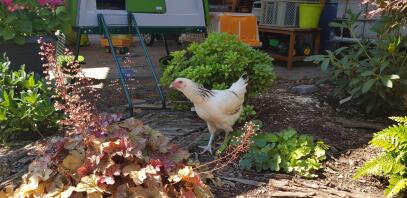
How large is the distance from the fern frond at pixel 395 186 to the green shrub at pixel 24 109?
2409 millimetres

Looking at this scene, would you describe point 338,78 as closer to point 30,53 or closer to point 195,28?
point 195,28

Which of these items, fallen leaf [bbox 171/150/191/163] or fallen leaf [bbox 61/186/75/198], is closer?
fallen leaf [bbox 61/186/75/198]

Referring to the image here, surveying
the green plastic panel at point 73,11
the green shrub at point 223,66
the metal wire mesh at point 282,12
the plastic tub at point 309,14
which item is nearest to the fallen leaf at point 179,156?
the green shrub at point 223,66

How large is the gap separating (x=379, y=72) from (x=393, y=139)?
3.88 ft

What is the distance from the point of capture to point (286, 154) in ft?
9.67

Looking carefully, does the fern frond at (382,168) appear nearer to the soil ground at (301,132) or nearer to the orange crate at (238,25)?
the soil ground at (301,132)

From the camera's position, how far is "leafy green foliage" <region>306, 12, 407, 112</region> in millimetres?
3719

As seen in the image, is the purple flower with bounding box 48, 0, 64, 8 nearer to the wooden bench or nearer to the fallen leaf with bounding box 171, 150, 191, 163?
the fallen leaf with bounding box 171, 150, 191, 163

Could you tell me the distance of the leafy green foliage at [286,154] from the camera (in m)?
2.85

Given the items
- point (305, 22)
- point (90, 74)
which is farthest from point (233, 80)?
point (305, 22)

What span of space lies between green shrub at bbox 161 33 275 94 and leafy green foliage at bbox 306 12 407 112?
0.52m

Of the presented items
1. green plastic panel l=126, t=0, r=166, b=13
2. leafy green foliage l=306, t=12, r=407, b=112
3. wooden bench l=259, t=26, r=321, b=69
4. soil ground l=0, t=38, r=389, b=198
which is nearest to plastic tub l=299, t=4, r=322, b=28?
wooden bench l=259, t=26, r=321, b=69

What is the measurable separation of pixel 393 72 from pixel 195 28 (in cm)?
275

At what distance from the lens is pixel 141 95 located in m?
4.92
